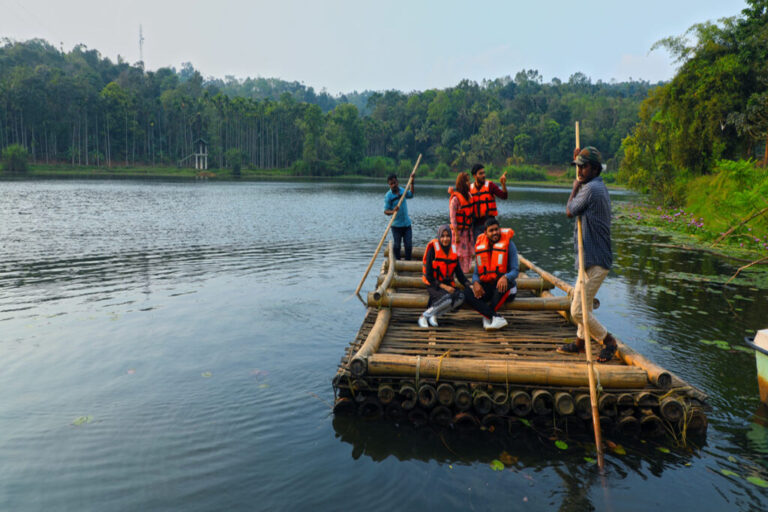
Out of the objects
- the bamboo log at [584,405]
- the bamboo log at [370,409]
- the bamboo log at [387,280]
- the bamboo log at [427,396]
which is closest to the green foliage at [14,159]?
the bamboo log at [387,280]

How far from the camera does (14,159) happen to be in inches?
2579

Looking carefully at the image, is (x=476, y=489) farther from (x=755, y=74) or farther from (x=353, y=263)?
(x=755, y=74)

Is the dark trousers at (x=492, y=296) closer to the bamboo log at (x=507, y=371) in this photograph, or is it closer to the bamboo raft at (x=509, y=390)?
the bamboo raft at (x=509, y=390)

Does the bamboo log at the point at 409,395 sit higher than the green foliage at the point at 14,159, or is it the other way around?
→ the green foliage at the point at 14,159

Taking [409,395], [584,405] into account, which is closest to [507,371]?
[584,405]

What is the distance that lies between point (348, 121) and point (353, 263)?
84.1 m

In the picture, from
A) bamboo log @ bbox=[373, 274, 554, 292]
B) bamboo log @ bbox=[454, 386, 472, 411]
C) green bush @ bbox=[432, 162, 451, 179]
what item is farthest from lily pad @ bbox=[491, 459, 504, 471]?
green bush @ bbox=[432, 162, 451, 179]

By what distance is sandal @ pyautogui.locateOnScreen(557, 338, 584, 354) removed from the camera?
6105mm

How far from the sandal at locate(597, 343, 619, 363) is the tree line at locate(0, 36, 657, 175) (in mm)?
79399

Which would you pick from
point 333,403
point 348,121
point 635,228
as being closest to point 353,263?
point 333,403

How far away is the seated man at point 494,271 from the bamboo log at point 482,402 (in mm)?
1686

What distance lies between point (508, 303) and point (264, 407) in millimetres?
3698

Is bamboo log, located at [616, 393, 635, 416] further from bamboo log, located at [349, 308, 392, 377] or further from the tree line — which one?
the tree line

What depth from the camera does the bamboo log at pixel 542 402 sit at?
538cm
